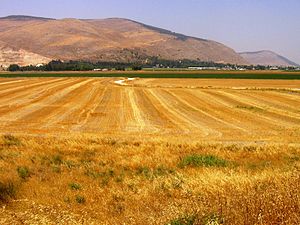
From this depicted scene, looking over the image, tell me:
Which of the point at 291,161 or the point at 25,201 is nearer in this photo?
the point at 25,201

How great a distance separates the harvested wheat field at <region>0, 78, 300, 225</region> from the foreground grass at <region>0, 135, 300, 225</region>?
0.11 feet

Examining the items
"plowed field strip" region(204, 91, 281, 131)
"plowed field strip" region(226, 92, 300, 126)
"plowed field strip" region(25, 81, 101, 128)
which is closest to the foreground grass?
"plowed field strip" region(204, 91, 281, 131)

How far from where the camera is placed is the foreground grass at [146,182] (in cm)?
776

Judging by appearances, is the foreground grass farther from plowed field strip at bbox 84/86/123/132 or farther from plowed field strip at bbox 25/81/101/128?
plowed field strip at bbox 25/81/101/128

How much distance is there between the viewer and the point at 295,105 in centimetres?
4681

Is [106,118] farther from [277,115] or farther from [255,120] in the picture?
[277,115]

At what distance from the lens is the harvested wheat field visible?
8.14 m

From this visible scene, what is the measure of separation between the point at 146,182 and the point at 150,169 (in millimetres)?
2202

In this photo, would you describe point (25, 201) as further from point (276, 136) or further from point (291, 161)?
point (276, 136)

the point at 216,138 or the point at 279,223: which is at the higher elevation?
the point at 279,223

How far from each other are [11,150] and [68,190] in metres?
8.17

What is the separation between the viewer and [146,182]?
13.3m

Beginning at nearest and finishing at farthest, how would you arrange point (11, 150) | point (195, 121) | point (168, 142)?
point (11, 150) < point (168, 142) < point (195, 121)

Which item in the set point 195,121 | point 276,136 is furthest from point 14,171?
point 195,121
